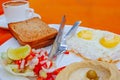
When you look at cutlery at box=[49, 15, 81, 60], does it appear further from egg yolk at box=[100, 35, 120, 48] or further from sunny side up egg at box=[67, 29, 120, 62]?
egg yolk at box=[100, 35, 120, 48]

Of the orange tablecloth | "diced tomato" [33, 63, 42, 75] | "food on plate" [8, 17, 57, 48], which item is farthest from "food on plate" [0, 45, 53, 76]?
the orange tablecloth

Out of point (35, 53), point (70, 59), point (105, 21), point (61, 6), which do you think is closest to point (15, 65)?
point (35, 53)

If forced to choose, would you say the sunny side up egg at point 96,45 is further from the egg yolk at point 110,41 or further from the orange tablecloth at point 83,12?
the orange tablecloth at point 83,12

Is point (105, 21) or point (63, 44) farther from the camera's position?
point (105, 21)

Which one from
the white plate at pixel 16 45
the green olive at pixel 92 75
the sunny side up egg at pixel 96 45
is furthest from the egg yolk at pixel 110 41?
the green olive at pixel 92 75

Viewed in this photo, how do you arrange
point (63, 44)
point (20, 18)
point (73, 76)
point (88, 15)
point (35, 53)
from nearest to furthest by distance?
point (73, 76), point (35, 53), point (63, 44), point (20, 18), point (88, 15)

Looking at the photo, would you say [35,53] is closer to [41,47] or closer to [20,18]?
[41,47]

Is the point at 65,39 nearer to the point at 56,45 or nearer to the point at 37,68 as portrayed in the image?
the point at 56,45
